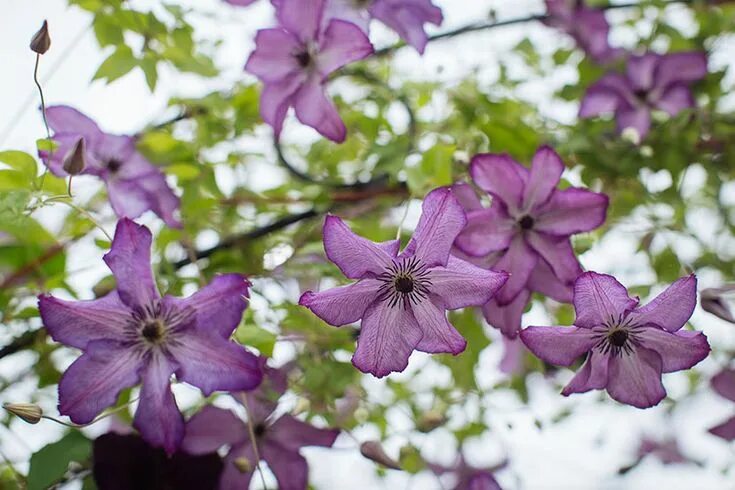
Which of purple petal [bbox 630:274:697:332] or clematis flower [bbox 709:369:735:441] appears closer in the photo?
purple petal [bbox 630:274:697:332]

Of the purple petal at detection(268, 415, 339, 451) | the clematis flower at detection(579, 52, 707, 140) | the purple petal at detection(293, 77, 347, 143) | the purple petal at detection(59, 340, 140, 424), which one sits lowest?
the purple petal at detection(268, 415, 339, 451)

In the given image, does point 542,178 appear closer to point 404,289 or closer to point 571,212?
point 571,212

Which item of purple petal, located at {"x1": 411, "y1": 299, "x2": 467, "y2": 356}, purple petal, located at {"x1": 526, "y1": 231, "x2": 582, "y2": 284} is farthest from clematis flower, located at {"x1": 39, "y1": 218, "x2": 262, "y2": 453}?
purple petal, located at {"x1": 526, "y1": 231, "x2": 582, "y2": 284}

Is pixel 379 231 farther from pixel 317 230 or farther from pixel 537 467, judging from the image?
pixel 537 467

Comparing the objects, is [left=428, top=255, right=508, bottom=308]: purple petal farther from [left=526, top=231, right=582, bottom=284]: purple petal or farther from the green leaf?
the green leaf

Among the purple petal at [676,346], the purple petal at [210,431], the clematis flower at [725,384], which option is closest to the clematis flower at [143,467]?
the purple petal at [210,431]
